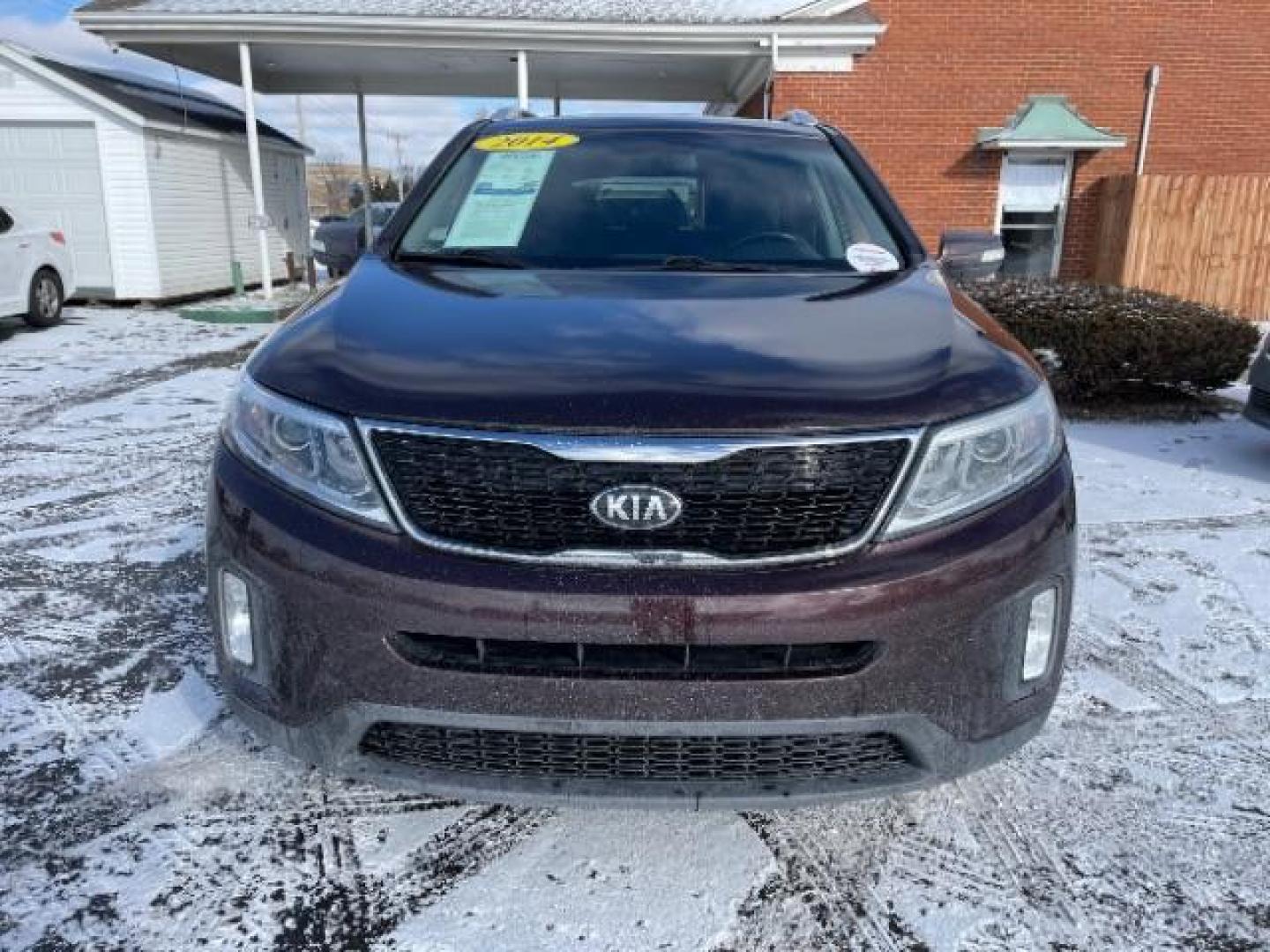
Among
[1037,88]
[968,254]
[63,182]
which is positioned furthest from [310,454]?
[63,182]

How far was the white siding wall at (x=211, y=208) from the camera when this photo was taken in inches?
519

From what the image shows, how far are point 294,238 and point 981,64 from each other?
1250 centimetres

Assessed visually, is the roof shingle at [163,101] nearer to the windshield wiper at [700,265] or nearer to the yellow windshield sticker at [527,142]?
the yellow windshield sticker at [527,142]

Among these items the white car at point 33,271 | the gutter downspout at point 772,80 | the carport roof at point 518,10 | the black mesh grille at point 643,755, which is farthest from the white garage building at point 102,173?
the black mesh grille at point 643,755

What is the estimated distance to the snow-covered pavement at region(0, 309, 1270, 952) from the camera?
72.5 inches

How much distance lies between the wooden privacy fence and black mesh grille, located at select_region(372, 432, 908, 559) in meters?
11.7

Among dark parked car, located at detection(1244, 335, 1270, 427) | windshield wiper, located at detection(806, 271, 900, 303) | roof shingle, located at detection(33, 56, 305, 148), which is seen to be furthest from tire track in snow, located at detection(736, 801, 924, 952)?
roof shingle, located at detection(33, 56, 305, 148)

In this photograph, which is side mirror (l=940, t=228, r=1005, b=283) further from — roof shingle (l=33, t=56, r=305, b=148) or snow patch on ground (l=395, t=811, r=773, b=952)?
roof shingle (l=33, t=56, r=305, b=148)

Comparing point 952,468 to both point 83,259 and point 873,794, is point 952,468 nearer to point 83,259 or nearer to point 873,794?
point 873,794

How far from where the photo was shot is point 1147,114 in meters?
12.5

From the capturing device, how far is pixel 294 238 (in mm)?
17562

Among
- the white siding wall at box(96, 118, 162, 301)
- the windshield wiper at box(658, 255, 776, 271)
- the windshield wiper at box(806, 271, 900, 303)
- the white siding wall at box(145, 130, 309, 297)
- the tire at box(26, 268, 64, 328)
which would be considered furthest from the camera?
the white siding wall at box(145, 130, 309, 297)

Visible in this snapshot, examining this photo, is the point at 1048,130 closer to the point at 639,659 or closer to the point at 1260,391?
the point at 1260,391

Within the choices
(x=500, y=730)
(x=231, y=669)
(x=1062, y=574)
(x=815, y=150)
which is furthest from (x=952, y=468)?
(x=815, y=150)
